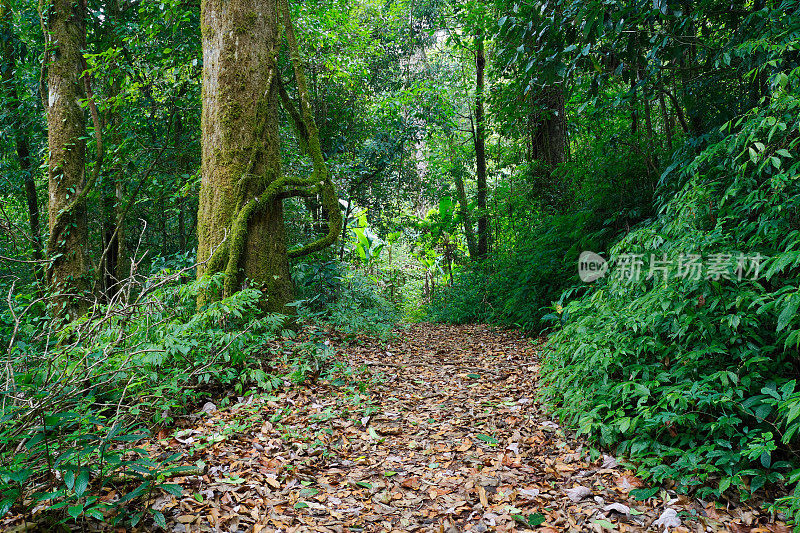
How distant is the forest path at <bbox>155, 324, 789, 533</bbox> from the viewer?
7.96 feet

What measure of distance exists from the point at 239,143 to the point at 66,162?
11.9ft

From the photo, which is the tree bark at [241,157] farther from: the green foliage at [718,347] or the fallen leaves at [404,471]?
the green foliage at [718,347]

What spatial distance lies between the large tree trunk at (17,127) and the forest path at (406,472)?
621 centimetres

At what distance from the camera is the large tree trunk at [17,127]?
788 centimetres

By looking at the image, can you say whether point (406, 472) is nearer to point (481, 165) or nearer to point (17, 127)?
point (481, 165)

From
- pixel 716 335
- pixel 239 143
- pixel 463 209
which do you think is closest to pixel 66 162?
pixel 239 143

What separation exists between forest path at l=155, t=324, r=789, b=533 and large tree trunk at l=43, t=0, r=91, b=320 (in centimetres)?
443

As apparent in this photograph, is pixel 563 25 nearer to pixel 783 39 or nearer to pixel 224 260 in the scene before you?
pixel 783 39

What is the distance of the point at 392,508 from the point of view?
2650mm

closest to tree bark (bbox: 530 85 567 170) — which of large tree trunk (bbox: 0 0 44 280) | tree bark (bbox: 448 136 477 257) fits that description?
tree bark (bbox: 448 136 477 257)

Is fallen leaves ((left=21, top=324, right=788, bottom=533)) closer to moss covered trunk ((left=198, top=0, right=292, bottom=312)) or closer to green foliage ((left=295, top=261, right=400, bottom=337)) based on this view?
green foliage ((left=295, top=261, right=400, bottom=337))

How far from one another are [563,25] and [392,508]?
15.3 ft

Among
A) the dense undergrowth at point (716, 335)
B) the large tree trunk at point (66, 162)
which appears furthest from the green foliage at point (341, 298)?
the large tree trunk at point (66, 162)

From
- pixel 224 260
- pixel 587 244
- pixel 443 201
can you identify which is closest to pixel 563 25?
pixel 587 244
